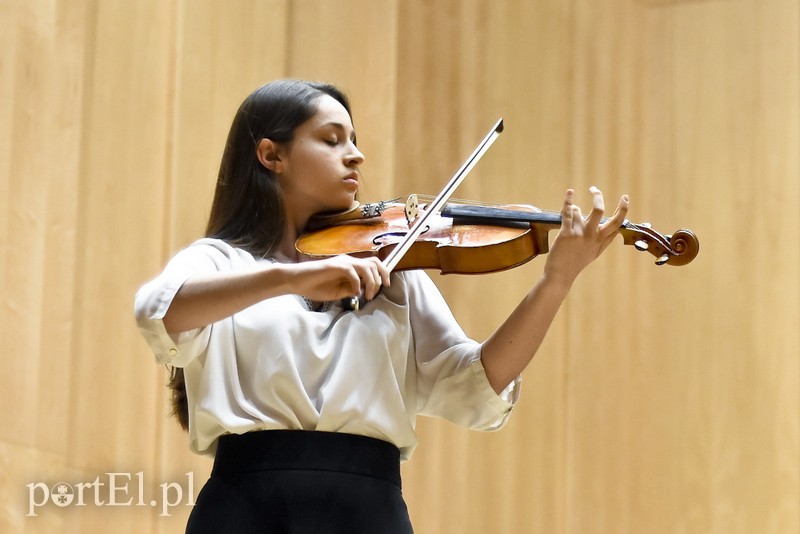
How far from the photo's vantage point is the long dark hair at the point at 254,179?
1729 millimetres

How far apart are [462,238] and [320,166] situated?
278 millimetres

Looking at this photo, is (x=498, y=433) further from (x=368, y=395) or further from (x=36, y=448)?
(x=368, y=395)

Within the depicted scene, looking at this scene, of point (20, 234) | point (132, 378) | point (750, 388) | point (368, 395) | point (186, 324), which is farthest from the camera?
point (750, 388)

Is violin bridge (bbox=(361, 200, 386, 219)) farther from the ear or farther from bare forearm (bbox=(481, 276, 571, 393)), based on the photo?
bare forearm (bbox=(481, 276, 571, 393))

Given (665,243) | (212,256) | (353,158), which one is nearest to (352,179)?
(353,158)

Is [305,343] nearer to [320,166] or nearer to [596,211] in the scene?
[320,166]

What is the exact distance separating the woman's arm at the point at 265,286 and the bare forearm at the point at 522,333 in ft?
0.95

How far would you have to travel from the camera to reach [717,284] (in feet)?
9.89

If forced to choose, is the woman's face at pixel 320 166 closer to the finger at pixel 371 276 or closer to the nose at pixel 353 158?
the nose at pixel 353 158

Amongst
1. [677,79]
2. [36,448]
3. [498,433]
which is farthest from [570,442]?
[36,448]

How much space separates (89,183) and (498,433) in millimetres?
1355

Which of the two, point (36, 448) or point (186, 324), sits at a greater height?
point (186, 324)

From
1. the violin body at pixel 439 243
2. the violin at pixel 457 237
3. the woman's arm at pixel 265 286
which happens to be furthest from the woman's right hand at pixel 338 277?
the violin body at pixel 439 243

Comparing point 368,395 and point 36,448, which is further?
point 36,448
